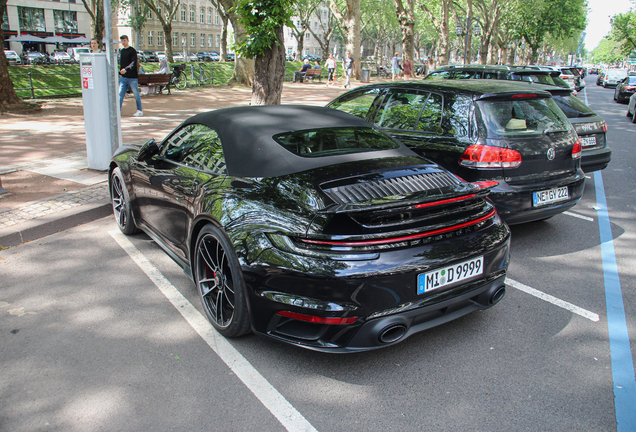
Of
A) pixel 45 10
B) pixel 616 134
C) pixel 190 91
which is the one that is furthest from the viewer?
pixel 45 10

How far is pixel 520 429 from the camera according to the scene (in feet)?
8.52

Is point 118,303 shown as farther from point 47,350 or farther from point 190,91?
point 190,91

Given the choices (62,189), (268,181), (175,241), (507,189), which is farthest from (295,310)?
(62,189)

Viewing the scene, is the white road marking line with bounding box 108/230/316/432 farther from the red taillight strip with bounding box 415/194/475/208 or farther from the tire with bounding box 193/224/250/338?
the red taillight strip with bounding box 415/194/475/208

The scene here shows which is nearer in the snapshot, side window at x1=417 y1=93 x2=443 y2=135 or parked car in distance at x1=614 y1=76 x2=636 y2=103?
side window at x1=417 y1=93 x2=443 y2=135

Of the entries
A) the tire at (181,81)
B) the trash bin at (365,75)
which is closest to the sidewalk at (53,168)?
the tire at (181,81)

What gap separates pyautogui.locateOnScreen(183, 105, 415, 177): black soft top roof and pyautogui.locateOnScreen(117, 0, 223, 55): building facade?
8174 centimetres

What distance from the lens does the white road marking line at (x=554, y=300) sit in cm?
389

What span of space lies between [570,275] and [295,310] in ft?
10.0

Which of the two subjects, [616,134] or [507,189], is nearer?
[507,189]

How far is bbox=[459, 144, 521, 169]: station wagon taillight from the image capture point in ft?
16.1

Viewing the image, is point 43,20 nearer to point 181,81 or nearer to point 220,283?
point 181,81

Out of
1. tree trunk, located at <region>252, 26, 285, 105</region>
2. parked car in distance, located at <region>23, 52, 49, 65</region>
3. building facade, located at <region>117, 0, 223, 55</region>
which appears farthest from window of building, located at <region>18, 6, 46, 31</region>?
tree trunk, located at <region>252, 26, 285, 105</region>

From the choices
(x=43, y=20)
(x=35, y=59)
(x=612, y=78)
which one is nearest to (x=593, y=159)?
(x=612, y=78)
